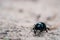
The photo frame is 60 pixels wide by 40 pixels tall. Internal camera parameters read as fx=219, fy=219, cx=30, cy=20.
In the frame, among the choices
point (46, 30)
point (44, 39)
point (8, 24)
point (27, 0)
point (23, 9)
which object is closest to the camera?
point (44, 39)

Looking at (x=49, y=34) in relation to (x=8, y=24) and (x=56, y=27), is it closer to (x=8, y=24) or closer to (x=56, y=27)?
(x=56, y=27)

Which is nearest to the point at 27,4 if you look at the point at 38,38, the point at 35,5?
the point at 35,5

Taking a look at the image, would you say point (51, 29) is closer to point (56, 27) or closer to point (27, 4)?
point (56, 27)

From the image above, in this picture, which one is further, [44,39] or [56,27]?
[56,27]

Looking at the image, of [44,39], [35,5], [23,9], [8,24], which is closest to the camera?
[44,39]

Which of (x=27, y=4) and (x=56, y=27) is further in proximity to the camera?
(x=27, y=4)

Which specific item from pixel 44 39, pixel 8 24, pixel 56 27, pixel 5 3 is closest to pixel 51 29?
pixel 56 27

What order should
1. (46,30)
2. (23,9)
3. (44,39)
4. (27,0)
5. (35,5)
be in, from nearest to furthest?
(44,39) < (46,30) < (23,9) < (35,5) < (27,0)

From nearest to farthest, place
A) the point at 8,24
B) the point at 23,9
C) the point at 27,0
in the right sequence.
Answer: the point at 8,24 → the point at 23,9 → the point at 27,0
